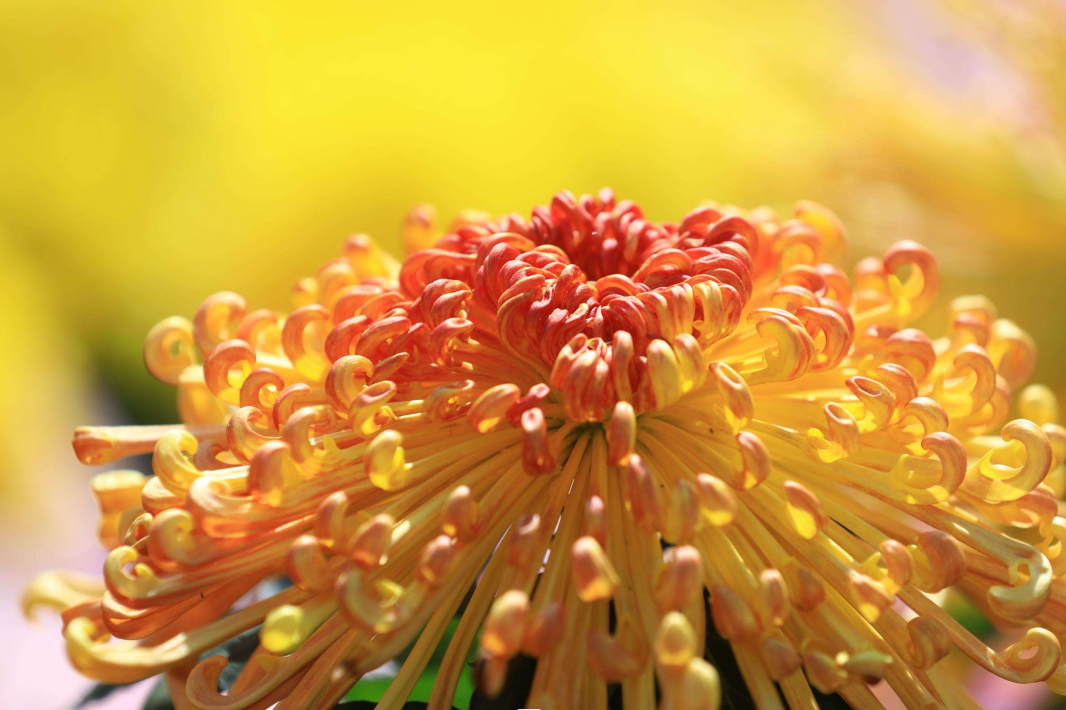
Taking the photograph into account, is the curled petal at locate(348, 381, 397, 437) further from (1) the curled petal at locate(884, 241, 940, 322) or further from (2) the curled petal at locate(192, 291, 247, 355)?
(1) the curled petal at locate(884, 241, 940, 322)

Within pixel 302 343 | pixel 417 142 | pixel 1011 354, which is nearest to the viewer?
pixel 302 343

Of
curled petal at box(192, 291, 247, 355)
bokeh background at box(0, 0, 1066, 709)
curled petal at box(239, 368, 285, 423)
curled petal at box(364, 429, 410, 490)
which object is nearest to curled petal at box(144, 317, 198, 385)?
curled petal at box(192, 291, 247, 355)

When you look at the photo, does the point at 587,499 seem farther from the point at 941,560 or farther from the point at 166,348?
the point at 166,348

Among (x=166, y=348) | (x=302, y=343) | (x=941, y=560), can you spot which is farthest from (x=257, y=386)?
(x=941, y=560)

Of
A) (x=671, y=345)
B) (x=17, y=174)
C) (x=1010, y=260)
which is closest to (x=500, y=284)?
(x=671, y=345)

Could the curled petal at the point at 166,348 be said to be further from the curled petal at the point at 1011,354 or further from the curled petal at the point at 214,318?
the curled petal at the point at 1011,354

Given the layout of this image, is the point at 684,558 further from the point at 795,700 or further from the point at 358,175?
the point at 358,175
